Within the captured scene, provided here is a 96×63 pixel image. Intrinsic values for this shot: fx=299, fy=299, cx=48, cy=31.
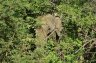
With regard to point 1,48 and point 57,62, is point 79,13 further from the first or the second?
point 1,48

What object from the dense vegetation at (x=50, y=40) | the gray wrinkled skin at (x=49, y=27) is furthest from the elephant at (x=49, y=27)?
the dense vegetation at (x=50, y=40)

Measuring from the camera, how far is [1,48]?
6.66m

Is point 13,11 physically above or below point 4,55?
above

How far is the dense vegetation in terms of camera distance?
6777mm

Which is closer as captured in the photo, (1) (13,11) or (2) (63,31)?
(1) (13,11)

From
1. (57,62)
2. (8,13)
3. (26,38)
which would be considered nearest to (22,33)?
(26,38)

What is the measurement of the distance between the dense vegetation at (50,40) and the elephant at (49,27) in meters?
0.13

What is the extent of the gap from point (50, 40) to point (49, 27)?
1.20ft

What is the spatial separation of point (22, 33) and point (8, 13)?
0.61 m

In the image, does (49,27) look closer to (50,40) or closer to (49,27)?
(49,27)

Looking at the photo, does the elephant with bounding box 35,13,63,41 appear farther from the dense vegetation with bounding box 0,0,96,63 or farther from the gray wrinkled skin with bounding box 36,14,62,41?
the dense vegetation with bounding box 0,0,96,63

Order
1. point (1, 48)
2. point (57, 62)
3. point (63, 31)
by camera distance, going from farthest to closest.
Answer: point (63, 31), point (57, 62), point (1, 48)

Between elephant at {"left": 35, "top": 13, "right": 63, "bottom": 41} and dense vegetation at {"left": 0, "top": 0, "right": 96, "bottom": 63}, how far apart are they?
13cm

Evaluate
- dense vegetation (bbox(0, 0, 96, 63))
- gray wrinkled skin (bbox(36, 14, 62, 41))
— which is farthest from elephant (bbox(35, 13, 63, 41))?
dense vegetation (bbox(0, 0, 96, 63))
